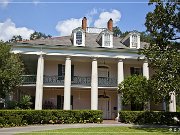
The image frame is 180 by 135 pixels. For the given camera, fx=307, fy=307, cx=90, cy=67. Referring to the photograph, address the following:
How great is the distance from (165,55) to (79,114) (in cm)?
1042

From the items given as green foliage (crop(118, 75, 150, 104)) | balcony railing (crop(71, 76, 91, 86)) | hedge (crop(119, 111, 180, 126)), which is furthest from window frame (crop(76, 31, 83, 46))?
hedge (crop(119, 111, 180, 126))

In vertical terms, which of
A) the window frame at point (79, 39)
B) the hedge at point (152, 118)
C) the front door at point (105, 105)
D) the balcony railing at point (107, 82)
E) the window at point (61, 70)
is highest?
the window frame at point (79, 39)

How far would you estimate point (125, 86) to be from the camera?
1241 inches

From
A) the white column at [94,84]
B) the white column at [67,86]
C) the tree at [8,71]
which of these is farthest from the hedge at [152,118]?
the tree at [8,71]

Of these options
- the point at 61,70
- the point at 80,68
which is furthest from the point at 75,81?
the point at 61,70

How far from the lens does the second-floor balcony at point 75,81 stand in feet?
110

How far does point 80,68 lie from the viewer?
118ft

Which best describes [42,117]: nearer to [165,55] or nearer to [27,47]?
[27,47]

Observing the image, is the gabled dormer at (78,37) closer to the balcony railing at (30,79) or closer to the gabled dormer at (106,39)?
the gabled dormer at (106,39)

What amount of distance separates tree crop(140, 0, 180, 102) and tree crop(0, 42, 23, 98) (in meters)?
11.3

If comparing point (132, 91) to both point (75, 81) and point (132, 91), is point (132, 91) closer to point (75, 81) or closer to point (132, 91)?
point (132, 91)

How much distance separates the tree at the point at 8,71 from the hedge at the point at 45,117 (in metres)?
2.76

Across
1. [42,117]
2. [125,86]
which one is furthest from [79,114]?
[125,86]

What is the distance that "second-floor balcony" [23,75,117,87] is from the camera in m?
33.5
